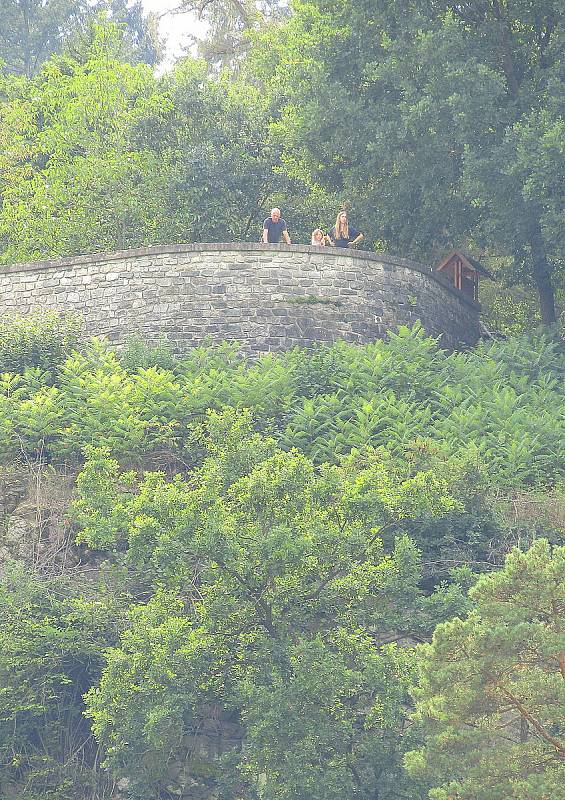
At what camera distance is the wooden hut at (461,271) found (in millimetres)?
32750

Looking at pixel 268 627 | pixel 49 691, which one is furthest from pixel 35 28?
pixel 268 627

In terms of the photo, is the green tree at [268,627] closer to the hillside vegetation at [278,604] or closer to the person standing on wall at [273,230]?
the hillside vegetation at [278,604]

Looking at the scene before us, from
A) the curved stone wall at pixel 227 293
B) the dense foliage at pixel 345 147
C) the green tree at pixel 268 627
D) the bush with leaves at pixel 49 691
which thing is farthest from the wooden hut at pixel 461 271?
the bush with leaves at pixel 49 691

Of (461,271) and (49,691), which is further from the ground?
(461,271)

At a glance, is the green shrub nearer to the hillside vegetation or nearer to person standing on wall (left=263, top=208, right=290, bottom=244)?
Answer: the hillside vegetation

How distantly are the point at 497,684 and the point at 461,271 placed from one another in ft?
58.8

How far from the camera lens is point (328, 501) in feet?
62.3

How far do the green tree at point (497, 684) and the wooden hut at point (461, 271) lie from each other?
17.2 meters

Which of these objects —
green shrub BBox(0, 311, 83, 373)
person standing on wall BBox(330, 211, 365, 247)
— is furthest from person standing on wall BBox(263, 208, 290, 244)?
green shrub BBox(0, 311, 83, 373)

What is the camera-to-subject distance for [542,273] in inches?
Answer: 1237

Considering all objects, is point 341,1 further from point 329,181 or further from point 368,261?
point 368,261

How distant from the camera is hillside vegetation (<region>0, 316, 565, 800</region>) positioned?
15.9 m

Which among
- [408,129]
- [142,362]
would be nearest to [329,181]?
[408,129]

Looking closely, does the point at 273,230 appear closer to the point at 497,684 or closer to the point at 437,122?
the point at 437,122
